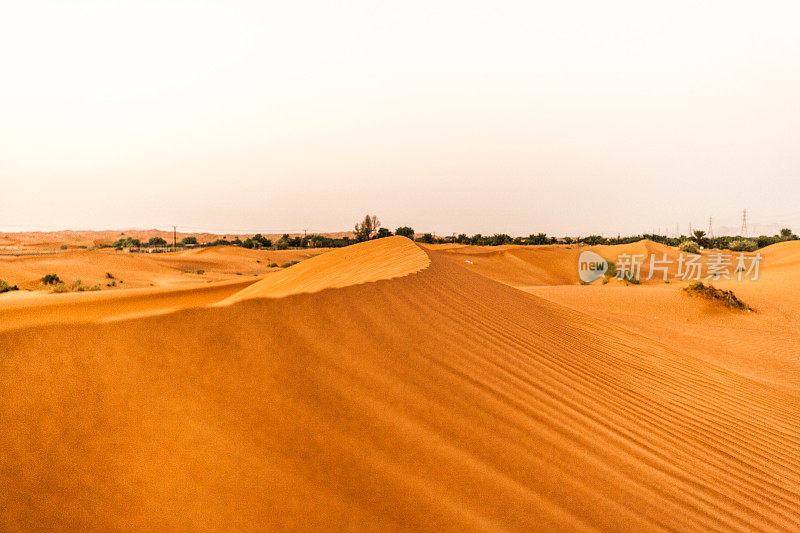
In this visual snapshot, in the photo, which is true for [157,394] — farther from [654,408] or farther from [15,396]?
[654,408]

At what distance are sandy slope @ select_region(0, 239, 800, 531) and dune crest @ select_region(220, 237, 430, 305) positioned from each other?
→ 723 mm

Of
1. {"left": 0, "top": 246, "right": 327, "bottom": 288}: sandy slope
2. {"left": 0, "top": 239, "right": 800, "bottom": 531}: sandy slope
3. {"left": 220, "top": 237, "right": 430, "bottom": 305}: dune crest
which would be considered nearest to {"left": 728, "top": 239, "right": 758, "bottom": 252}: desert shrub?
{"left": 0, "top": 246, "right": 327, "bottom": 288}: sandy slope

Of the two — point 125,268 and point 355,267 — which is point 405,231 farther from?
point 355,267

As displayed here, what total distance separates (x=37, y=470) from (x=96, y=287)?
43.6ft

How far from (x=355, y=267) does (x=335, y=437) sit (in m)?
3.11

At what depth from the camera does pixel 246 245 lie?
4544cm

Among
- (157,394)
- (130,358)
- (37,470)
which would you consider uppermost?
(130,358)

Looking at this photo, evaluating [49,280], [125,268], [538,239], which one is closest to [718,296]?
[49,280]

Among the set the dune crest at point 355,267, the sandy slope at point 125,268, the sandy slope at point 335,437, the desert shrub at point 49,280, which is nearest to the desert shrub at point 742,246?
the sandy slope at point 125,268

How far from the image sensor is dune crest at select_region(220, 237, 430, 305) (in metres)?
Result: 3.91

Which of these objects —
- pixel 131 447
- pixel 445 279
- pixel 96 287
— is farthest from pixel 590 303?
pixel 96 287

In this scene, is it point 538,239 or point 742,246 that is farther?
point 538,239

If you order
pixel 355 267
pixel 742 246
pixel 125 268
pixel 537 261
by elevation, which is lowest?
pixel 537 261

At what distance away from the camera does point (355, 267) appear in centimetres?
485
